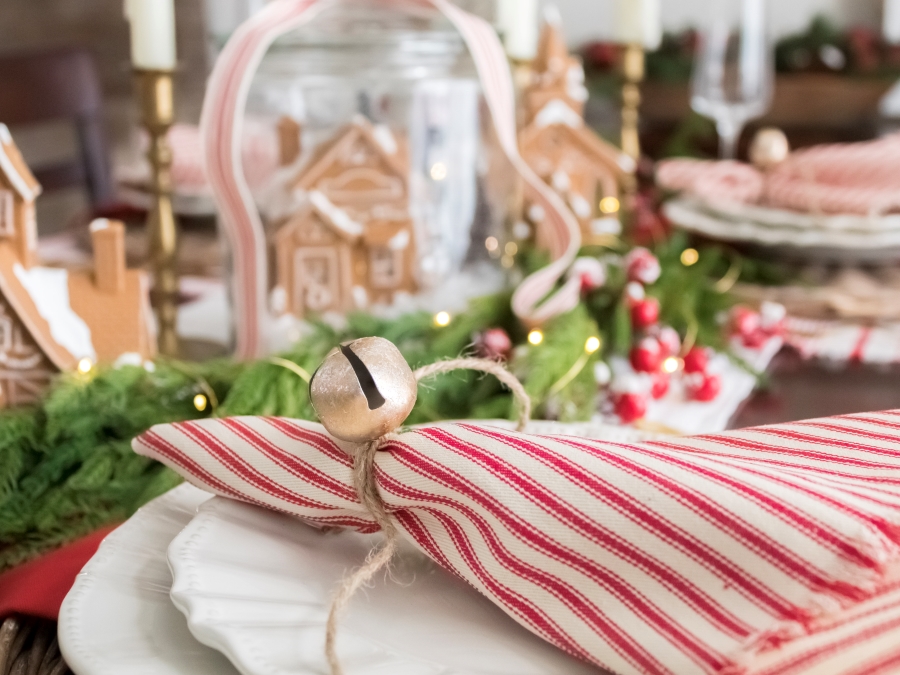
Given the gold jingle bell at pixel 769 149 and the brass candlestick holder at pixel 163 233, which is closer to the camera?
the brass candlestick holder at pixel 163 233

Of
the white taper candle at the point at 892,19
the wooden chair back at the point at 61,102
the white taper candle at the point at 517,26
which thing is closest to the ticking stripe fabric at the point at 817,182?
the white taper candle at the point at 517,26

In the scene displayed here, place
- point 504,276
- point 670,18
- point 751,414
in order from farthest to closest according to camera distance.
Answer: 1. point 670,18
2. point 504,276
3. point 751,414

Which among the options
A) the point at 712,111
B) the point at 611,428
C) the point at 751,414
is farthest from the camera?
the point at 712,111

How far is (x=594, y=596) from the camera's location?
281 millimetres

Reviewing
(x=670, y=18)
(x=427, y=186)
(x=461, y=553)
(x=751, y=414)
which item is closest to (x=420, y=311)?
(x=427, y=186)

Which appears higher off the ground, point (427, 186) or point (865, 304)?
point (427, 186)

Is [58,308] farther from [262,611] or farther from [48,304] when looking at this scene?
[262,611]

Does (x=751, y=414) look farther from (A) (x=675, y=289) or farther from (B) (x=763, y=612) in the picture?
(B) (x=763, y=612)

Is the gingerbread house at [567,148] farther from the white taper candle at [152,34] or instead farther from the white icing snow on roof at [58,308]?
the white icing snow on roof at [58,308]

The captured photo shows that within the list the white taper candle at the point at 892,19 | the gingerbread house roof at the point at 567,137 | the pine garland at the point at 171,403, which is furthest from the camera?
the white taper candle at the point at 892,19

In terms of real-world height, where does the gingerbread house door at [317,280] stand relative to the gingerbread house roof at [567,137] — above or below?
below

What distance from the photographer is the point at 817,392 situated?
2.25 feet

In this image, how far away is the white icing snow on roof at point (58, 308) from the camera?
0.53 metres

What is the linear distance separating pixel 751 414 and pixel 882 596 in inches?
15.3
